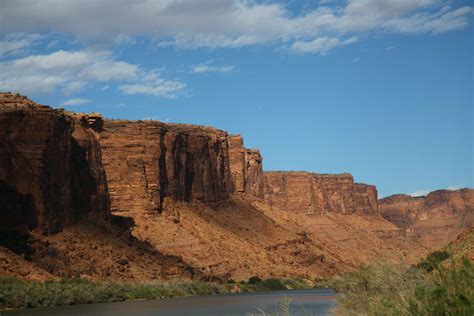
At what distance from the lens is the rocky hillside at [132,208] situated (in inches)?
2675

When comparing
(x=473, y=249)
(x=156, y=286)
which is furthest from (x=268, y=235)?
(x=473, y=249)

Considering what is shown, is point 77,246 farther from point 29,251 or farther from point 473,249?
point 473,249

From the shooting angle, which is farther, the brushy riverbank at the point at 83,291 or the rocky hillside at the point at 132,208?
the rocky hillside at the point at 132,208

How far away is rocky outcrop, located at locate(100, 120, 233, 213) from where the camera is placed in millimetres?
94750

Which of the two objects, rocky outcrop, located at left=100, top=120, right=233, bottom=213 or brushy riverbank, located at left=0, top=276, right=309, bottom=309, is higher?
rocky outcrop, located at left=100, top=120, right=233, bottom=213

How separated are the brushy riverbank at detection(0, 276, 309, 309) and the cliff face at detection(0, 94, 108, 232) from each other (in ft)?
28.4

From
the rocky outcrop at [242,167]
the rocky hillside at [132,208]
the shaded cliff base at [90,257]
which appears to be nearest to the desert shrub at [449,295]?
the rocky hillside at [132,208]

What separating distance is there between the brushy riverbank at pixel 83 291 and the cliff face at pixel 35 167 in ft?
28.4

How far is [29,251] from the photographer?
64.3 metres

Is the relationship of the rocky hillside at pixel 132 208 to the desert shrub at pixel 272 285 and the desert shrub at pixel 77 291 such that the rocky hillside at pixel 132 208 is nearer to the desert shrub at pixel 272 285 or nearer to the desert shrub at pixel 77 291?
the desert shrub at pixel 77 291

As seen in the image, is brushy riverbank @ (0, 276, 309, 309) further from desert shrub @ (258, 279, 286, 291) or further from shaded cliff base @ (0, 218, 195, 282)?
desert shrub @ (258, 279, 286, 291)

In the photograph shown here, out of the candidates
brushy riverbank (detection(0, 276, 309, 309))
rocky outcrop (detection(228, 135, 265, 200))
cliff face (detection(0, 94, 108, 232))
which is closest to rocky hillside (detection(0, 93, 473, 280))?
cliff face (detection(0, 94, 108, 232))

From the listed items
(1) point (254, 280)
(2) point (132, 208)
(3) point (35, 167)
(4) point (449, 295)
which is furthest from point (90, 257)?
(4) point (449, 295)

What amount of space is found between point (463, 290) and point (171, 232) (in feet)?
253
